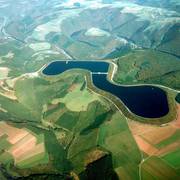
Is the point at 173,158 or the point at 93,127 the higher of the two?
the point at 173,158

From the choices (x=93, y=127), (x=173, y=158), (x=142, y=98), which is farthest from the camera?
(x=142, y=98)

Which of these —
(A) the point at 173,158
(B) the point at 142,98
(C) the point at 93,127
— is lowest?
(B) the point at 142,98

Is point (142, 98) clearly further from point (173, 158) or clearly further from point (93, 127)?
point (173, 158)

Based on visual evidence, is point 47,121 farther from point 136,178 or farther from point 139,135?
point 136,178

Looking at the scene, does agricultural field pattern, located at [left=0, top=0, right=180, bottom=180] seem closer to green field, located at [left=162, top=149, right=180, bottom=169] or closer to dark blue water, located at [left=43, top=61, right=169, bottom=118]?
green field, located at [left=162, top=149, right=180, bottom=169]

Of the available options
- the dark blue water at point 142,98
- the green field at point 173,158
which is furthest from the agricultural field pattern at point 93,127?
the dark blue water at point 142,98

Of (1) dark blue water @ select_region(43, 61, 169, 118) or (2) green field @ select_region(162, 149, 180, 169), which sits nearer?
(2) green field @ select_region(162, 149, 180, 169)

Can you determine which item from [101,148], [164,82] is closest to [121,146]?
[101,148]

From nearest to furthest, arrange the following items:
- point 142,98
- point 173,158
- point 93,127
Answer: point 173,158 → point 93,127 → point 142,98

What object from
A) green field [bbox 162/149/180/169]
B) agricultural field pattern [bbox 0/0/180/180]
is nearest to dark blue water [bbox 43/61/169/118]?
agricultural field pattern [bbox 0/0/180/180]

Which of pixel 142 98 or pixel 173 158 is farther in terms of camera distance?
pixel 142 98

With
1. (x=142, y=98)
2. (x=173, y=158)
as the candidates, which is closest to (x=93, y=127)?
(x=142, y=98)
